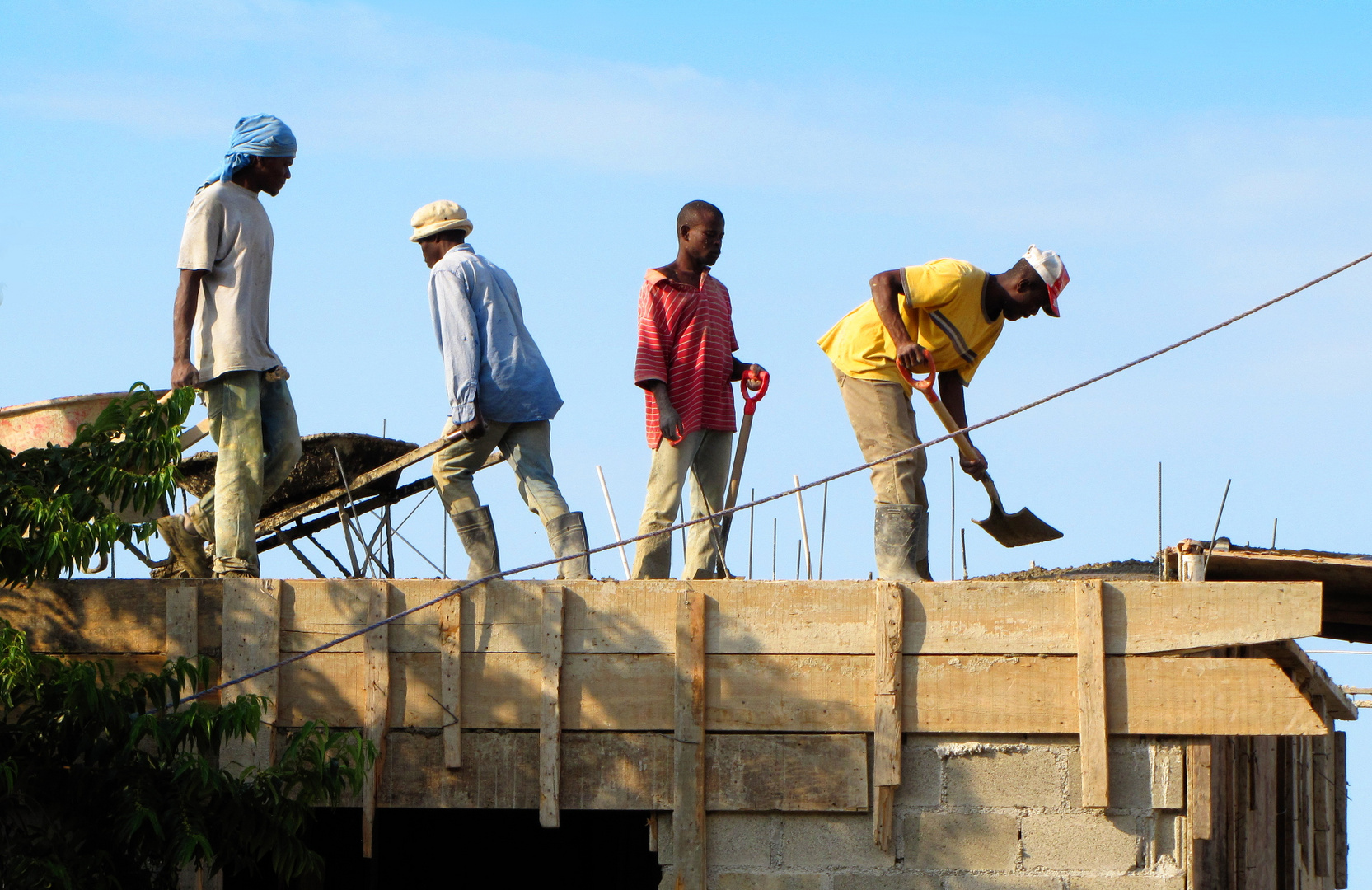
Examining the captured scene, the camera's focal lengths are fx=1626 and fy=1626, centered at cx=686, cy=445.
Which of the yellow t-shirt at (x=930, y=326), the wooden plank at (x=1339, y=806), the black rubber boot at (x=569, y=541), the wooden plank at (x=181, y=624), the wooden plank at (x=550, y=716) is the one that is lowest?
the wooden plank at (x=1339, y=806)

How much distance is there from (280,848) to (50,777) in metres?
0.90

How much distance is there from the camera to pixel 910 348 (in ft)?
23.1

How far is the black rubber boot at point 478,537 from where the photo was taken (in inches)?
293

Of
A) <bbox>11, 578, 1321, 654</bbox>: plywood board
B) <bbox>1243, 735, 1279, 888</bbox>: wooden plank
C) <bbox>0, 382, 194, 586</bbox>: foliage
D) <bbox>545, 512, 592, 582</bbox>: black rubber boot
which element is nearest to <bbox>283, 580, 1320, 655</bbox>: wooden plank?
<bbox>11, 578, 1321, 654</bbox>: plywood board

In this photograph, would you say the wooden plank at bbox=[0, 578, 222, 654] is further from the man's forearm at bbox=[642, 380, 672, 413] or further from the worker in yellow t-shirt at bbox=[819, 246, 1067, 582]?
the worker in yellow t-shirt at bbox=[819, 246, 1067, 582]

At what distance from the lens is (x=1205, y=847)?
8305 millimetres

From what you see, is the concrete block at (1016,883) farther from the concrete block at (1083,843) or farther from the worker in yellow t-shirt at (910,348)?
the worker in yellow t-shirt at (910,348)

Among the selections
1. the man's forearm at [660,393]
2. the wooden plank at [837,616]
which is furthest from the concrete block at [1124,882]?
the man's forearm at [660,393]

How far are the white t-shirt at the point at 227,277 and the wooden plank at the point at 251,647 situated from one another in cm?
94

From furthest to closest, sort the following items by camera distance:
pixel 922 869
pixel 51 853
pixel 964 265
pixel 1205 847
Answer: pixel 1205 847 < pixel 964 265 < pixel 922 869 < pixel 51 853

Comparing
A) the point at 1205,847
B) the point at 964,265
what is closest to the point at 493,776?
the point at 964,265

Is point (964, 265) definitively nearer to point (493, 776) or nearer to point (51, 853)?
point (493, 776)

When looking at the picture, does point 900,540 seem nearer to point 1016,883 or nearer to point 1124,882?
point 1016,883

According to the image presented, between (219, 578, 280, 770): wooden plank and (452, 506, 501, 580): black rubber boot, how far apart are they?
0.92 m
